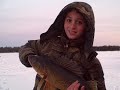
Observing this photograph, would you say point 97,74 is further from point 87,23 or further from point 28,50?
point 28,50

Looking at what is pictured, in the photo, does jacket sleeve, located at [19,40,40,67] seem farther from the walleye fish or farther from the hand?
the hand

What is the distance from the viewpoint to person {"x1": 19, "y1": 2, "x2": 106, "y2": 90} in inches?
123

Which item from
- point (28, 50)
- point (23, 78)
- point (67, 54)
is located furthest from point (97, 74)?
point (23, 78)

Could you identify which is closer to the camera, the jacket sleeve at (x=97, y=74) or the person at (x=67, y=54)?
the person at (x=67, y=54)

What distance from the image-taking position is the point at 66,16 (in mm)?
3676

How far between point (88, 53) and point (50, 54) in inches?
16.1

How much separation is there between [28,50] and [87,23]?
28.4 inches

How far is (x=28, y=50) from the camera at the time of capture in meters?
3.42

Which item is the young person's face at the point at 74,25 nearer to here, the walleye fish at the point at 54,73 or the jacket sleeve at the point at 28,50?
the jacket sleeve at the point at 28,50

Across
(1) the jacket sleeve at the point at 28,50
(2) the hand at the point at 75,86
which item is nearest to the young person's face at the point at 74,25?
(1) the jacket sleeve at the point at 28,50

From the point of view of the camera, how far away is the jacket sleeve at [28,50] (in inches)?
133

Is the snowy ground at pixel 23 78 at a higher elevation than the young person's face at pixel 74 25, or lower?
lower

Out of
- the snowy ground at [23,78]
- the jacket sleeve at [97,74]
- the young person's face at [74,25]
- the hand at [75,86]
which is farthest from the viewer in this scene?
the snowy ground at [23,78]

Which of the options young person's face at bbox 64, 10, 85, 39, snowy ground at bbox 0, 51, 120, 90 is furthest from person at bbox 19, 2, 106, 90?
snowy ground at bbox 0, 51, 120, 90
